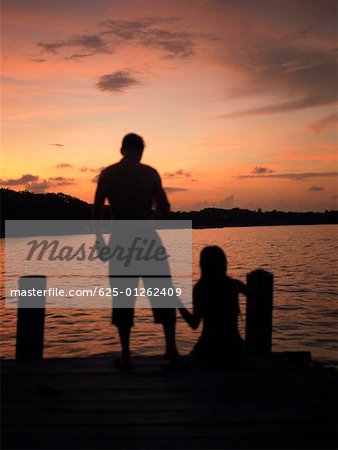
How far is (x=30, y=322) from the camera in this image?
720 centimetres

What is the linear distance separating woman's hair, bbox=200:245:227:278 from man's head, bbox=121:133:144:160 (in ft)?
4.72

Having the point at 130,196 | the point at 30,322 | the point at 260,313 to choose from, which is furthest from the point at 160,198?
the point at 30,322

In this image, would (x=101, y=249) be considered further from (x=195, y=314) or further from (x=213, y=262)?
(x=195, y=314)

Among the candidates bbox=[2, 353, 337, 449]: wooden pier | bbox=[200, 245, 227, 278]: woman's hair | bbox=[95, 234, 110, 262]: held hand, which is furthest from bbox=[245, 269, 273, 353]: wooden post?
bbox=[95, 234, 110, 262]: held hand

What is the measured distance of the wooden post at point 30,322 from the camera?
7098 millimetres

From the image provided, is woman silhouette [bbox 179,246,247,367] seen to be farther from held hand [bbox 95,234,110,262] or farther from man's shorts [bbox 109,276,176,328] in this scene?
held hand [bbox 95,234,110,262]

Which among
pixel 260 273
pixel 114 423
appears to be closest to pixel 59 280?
pixel 260 273

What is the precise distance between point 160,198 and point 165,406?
2437 millimetres

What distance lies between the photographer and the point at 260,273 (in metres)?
7.43

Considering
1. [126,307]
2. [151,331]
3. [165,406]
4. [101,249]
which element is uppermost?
[101,249]

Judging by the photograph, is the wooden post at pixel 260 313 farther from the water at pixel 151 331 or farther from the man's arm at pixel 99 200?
the water at pixel 151 331

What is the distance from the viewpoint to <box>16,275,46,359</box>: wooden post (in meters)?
7.10

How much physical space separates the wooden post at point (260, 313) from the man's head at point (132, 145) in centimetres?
269

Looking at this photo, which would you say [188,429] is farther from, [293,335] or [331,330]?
[331,330]
